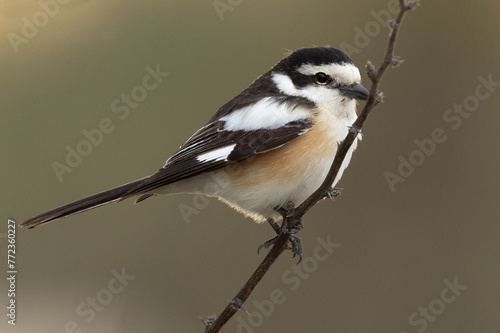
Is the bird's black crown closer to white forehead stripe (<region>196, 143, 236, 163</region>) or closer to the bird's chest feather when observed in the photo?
the bird's chest feather

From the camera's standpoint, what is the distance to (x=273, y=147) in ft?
11.1

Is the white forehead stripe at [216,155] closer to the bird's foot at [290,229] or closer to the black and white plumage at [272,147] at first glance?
the black and white plumage at [272,147]

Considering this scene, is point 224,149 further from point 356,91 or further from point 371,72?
point 371,72

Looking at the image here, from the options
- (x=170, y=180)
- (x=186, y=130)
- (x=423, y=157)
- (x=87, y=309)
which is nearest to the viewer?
(x=170, y=180)

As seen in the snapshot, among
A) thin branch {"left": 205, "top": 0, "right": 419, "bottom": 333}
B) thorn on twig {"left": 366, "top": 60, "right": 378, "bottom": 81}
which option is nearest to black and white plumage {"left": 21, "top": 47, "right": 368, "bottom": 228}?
thin branch {"left": 205, "top": 0, "right": 419, "bottom": 333}

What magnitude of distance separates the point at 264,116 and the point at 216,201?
5.60 ft

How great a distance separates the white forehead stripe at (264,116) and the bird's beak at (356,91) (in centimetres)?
25

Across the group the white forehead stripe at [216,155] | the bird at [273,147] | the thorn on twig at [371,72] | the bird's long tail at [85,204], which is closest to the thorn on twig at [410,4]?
the thorn on twig at [371,72]

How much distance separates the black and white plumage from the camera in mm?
3336

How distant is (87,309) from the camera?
154 inches

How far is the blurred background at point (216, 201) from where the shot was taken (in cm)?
448

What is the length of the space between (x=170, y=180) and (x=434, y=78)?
9.92 feet

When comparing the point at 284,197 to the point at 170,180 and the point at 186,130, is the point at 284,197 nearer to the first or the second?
the point at 170,180

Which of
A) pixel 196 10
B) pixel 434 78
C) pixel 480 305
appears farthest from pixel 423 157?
pixel 196 10
